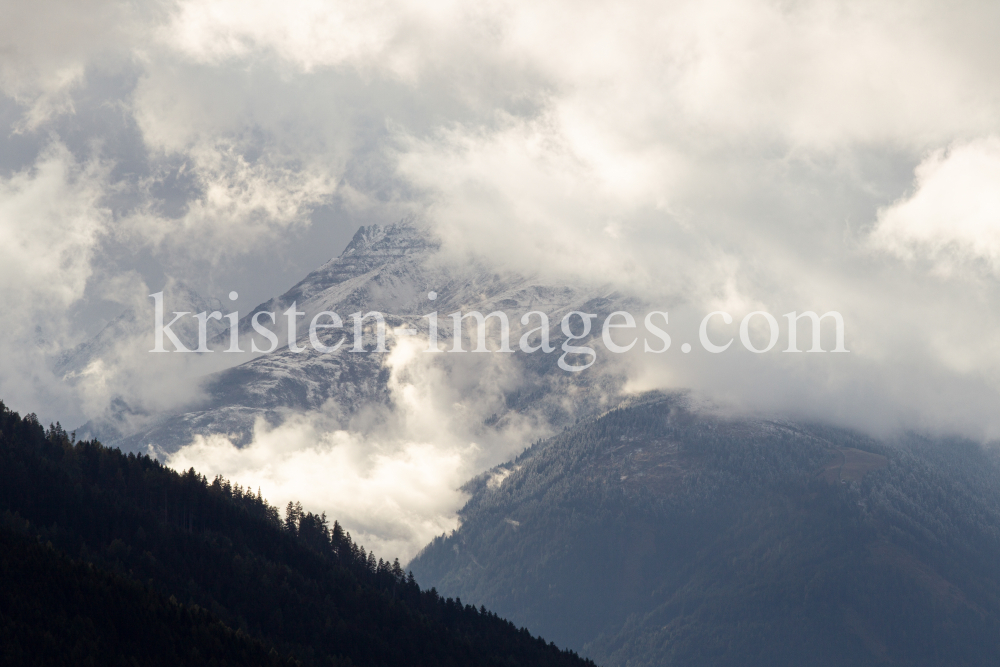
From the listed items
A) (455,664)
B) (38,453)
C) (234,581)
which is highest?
(38,453)

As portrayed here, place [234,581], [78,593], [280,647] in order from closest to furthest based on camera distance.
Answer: [78,593] < [280,647] < [234,581]

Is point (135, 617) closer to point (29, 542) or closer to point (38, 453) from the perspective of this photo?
point (29, 542)

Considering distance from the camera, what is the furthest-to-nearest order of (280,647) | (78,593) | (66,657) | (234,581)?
(234,581) < (280,647) < (78,593) < (66,657)

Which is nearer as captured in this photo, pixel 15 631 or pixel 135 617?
pixel 15 631

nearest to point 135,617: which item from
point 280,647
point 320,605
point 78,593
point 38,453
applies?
point 78,593

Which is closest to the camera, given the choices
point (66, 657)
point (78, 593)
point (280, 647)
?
point (66, 657)

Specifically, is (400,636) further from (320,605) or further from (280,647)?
(280,647)

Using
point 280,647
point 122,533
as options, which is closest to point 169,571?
point 122,533

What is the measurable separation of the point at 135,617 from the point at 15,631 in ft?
60.3

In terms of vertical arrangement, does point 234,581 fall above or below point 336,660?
above

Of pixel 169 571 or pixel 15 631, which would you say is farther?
pixel 169 571

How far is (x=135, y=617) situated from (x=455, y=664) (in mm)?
72985

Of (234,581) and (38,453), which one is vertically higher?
(38,453)

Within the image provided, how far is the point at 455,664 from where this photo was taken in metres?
196
